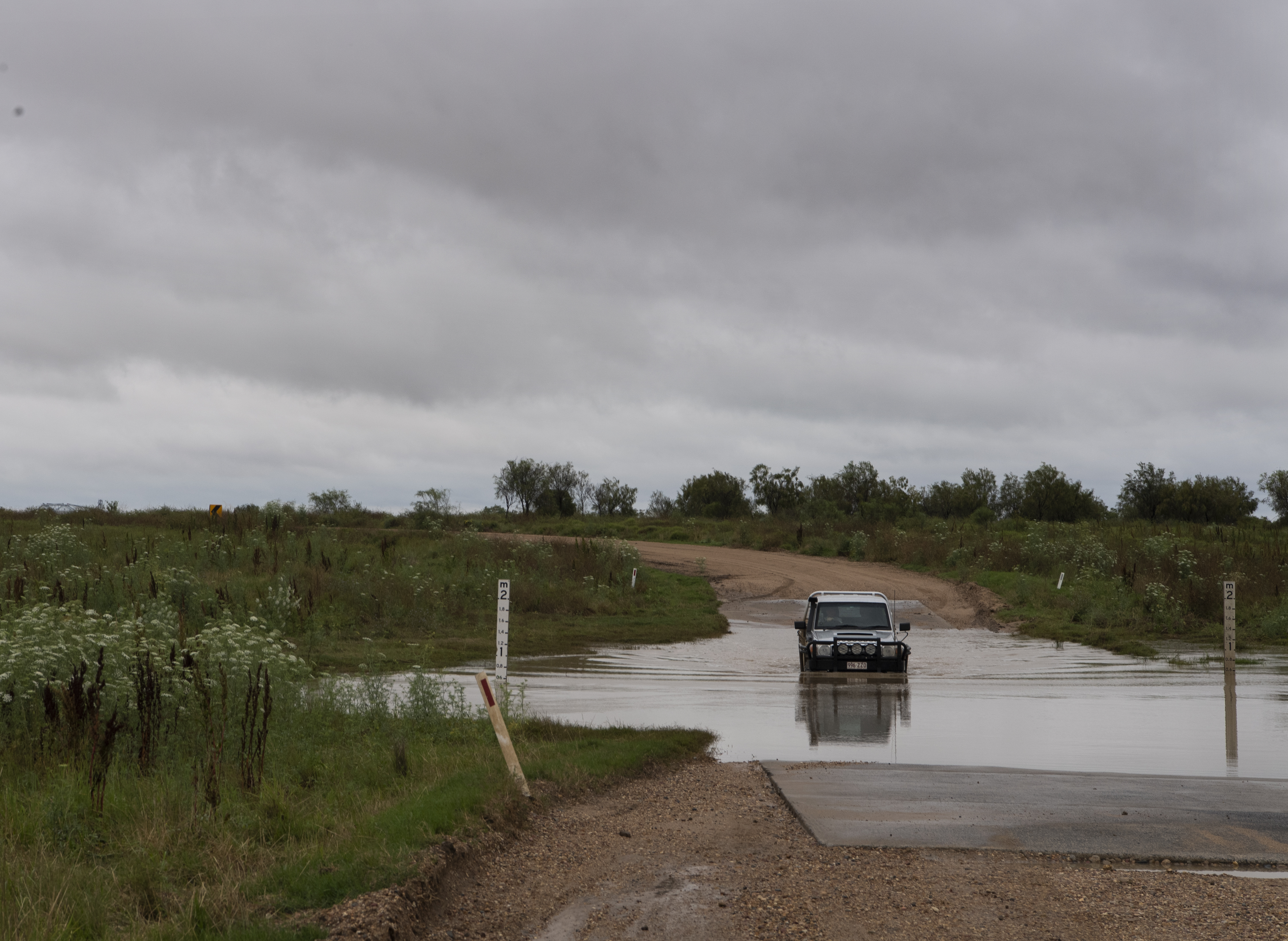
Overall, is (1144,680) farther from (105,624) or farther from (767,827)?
(105,624)

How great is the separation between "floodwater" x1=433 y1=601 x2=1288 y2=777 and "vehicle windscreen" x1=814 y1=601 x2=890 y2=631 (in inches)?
46.3

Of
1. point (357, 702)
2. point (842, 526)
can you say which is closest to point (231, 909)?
point (357, 702)

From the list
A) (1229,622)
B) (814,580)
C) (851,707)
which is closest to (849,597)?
(851,707)

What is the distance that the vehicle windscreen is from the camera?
2236cm

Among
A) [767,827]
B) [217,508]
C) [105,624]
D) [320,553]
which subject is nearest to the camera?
[767,827]

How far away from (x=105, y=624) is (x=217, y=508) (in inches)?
1131

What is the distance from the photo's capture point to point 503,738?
31.3 ft

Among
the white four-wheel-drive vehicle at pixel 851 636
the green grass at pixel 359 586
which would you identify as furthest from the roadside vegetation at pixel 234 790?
the white four-wheel-drive vehicle at pixel 851 636

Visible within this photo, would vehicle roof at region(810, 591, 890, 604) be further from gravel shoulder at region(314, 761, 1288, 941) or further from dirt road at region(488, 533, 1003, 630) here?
gravel shoulder at region(314, 761, 1288, 941)

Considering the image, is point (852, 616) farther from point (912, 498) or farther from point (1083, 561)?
point (912, 498)

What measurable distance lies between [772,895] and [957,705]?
11.4 meters

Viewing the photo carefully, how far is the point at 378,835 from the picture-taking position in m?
7.69

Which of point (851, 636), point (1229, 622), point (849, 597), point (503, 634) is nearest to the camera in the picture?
point (503, 634)

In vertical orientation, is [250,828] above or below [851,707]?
above
